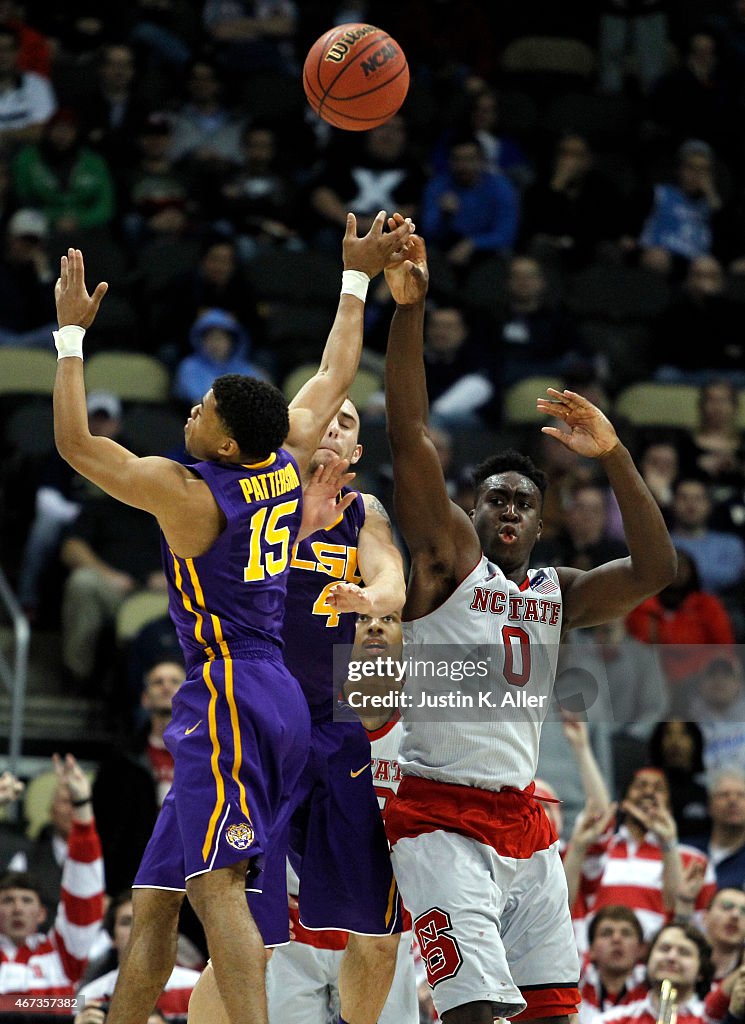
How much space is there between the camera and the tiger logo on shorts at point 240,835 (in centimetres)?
538

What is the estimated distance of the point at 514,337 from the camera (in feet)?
43.8

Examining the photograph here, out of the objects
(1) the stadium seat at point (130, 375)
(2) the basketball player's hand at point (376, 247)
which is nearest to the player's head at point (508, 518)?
(2) the basketball player's hand at point (376, 247)

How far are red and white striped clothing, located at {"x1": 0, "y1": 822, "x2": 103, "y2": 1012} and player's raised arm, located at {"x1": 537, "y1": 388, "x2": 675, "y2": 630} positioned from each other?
275 centimetres

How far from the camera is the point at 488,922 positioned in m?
5.75

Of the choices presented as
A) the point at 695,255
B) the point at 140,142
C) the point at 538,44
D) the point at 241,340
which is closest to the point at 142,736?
the point at 241,340

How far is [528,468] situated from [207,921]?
2.21 metres

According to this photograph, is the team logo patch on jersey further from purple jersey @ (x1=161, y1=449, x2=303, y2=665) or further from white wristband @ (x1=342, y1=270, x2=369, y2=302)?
white wristband @ (x1=342, y1=270, x2=369, y2=302)

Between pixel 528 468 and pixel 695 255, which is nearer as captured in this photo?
pixel 528 468

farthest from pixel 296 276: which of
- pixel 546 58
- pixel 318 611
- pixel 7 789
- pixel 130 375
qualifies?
pixel 318 611

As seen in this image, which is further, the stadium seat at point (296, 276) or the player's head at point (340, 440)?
the stadium seat at point (296, 276)

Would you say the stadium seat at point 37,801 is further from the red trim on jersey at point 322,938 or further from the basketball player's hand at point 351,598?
the basketball player's hand at point 351,598

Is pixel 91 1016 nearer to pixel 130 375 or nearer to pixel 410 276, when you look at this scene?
pixel 410 276

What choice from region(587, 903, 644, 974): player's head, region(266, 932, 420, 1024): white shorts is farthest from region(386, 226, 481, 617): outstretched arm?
region(587, 903, 644, 974): player's head

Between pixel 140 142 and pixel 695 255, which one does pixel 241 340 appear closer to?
pixel 140 142
